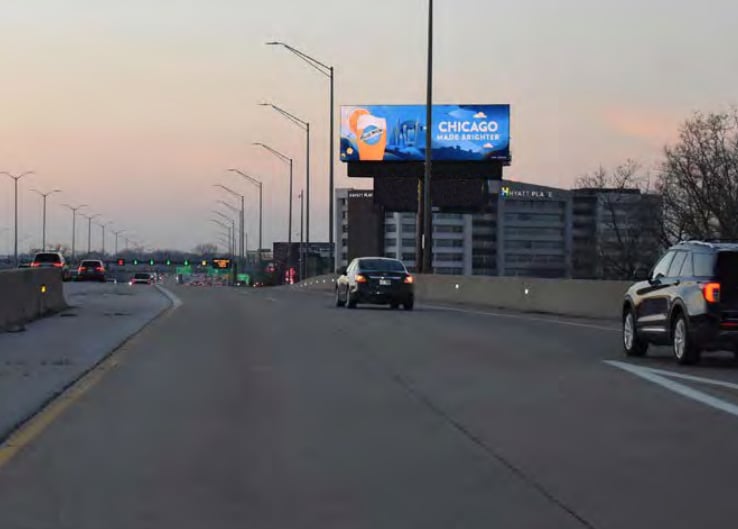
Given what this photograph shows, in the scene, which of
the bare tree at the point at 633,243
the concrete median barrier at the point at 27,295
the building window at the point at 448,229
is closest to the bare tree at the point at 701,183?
the bare tree at the point at 633,243

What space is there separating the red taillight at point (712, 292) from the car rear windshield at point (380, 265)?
20.7 metres

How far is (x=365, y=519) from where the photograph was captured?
25.5ft

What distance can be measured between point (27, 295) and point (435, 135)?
180ft

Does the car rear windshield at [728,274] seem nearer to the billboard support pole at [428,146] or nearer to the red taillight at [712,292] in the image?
the red taillight at [712,292]

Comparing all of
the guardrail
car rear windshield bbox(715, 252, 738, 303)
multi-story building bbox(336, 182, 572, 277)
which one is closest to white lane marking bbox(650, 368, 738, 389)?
car rear windshield bbox(715, 252, 738, 303)

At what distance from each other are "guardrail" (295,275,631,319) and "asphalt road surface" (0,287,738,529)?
449 inches

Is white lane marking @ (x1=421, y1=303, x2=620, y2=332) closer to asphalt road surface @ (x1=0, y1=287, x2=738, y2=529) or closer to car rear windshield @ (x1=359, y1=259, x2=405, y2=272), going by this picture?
car rear windshield @ (x1=359, y1=259, x2=405, y2=272)

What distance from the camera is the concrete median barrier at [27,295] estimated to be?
24828 mm

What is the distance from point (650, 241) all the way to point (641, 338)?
3222 inches

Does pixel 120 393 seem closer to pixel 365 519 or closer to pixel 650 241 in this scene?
pixel 365 519

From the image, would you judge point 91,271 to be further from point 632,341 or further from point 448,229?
point 448,229

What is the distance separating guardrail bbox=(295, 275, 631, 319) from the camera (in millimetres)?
31172

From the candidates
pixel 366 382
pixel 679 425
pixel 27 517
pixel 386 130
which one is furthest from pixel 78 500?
pixel 386 130

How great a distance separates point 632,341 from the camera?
1952 cm
